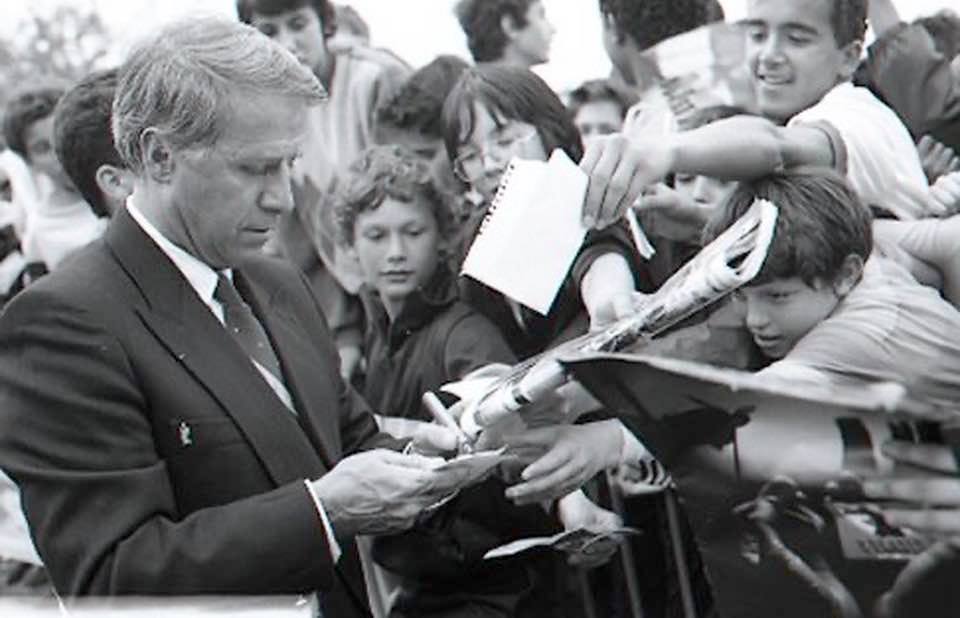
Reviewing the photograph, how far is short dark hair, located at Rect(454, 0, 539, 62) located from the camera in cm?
473

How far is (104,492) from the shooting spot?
2.76 m

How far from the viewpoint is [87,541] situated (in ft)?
9.07

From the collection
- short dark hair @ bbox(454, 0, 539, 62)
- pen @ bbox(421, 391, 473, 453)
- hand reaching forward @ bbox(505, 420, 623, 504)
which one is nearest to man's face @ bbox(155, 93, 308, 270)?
pen @ bbox(421, 391, 473, 453)

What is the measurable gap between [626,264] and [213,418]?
3.32 ft

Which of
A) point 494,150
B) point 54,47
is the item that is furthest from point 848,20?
point 54,47

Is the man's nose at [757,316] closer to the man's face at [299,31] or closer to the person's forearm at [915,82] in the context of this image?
the person's forearm at [915,82]

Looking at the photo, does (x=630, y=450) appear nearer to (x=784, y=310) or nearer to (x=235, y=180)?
(x=784, y=310)

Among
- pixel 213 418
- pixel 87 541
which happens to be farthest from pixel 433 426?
pixel 87 541

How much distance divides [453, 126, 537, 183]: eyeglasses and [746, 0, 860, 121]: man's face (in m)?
0.54

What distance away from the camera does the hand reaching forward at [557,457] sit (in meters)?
3.09

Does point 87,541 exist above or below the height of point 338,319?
above

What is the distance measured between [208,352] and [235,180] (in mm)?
281

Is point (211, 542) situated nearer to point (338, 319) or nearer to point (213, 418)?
point (213, 418)

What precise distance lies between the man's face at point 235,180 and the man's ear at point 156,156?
0.5 inches
